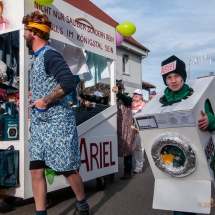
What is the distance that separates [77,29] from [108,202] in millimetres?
2311

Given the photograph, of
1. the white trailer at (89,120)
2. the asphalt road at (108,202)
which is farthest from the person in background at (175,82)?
the white trailer at (89,120)

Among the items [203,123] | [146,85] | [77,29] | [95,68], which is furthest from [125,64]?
[203,123]

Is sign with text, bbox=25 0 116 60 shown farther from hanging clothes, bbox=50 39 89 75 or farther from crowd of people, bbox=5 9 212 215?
crowd of people, bbox=5 9 212 215

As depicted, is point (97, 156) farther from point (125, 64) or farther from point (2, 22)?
point (125, 64)

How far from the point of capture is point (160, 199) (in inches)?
102

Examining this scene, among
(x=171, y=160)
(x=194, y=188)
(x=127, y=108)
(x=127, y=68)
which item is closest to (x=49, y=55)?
(x=171, y=160)

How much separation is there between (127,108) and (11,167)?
2.74 m

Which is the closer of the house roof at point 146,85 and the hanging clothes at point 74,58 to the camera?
the hanging clothes at point 74,58

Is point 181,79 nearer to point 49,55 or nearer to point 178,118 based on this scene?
point 178,118

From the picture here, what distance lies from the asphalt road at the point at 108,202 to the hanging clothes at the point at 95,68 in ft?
5.68

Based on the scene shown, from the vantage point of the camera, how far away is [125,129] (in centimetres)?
575

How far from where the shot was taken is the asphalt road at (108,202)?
380 cm

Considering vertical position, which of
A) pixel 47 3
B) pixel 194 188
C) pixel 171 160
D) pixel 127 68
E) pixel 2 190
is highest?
pixel 127 68

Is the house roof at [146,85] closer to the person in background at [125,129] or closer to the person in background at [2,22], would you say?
the person in background at [125,129]
